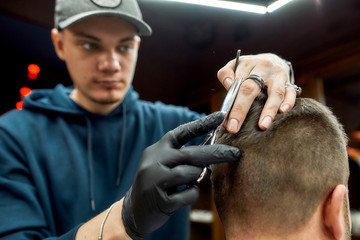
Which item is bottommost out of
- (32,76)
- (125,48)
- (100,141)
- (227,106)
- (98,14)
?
(32,76)

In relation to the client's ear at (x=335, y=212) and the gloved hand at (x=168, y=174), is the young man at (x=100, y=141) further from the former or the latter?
the client's ear at (x=335, y=212)

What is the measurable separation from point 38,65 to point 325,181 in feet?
12.3

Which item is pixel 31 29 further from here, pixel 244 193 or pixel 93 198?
pixel 244 193

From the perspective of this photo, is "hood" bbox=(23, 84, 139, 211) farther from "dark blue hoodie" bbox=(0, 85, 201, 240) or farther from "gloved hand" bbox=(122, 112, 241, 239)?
"gloved hand" bbox=(122, 112, 241, 239)

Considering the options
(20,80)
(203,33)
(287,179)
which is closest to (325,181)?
(287,179)

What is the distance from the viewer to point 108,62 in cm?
129

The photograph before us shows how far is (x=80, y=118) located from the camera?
4.87 ft

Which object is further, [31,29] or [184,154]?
[31,29]

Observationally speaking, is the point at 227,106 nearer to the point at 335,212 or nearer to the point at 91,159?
the point at 335,212

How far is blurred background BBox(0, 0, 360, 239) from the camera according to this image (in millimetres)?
1237

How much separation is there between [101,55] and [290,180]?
0.94 m

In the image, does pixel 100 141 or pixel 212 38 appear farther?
pixel 100 141

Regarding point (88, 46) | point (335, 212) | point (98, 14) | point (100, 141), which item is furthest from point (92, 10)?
point (335, 212)

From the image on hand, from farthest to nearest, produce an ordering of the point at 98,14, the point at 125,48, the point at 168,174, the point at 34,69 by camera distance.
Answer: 1. the point at 34,69
2. the point at 125,48
3. the point at 98,14
4. the point at 168,174
